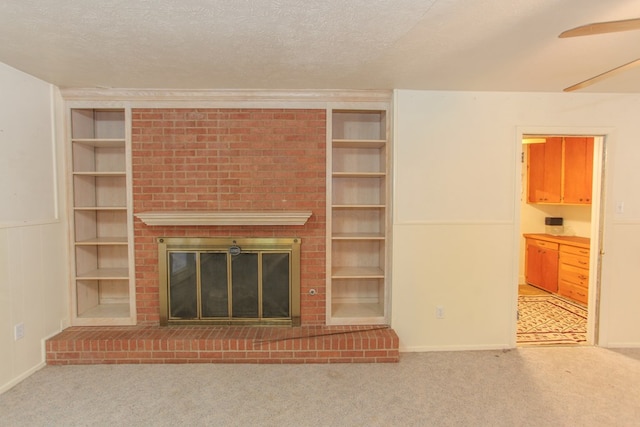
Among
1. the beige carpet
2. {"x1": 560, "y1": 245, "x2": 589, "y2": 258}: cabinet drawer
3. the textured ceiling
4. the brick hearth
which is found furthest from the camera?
{"x1": 560, "y1": 245, "x2": 589, "y2": 258}: cabinet drawer

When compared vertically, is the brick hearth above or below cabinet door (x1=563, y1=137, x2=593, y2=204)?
below

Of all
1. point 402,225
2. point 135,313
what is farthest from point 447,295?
point 135,313

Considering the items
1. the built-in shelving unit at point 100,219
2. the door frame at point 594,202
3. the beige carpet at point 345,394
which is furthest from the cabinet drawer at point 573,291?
the built-in shelving unit at point 100,219

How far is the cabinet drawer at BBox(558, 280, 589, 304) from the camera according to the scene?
14.1 feet

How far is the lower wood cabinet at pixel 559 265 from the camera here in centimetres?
434

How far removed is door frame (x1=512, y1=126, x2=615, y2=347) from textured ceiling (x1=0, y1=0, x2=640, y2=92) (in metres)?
0.37

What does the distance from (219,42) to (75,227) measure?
2236mm

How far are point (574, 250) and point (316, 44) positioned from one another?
4345mm

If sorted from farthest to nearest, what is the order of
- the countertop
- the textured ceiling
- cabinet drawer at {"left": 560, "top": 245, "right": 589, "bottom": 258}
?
the countertop, cabinet drawer at {"left": 560, "top": 245, "right": 589, "bottom": 258}, the textured ceiling

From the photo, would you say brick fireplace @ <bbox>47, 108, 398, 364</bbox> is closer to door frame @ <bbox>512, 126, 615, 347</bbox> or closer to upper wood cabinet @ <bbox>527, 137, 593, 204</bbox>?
door frame @ <bbox>512, 126, 615, 347</bbox>

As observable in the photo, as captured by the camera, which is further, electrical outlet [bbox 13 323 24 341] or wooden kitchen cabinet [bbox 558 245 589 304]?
wooden kitchen cabinet [bbox 558 245 589 304]

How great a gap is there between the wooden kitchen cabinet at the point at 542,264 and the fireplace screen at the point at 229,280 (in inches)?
152

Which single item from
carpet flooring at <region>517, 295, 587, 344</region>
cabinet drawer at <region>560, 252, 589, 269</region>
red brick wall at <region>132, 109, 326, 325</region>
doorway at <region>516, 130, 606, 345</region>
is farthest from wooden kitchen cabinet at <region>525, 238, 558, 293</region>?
red brick wall at <region>132, 109, 326, 325</region>

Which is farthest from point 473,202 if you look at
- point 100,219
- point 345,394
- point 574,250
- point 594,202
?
point 100,219
